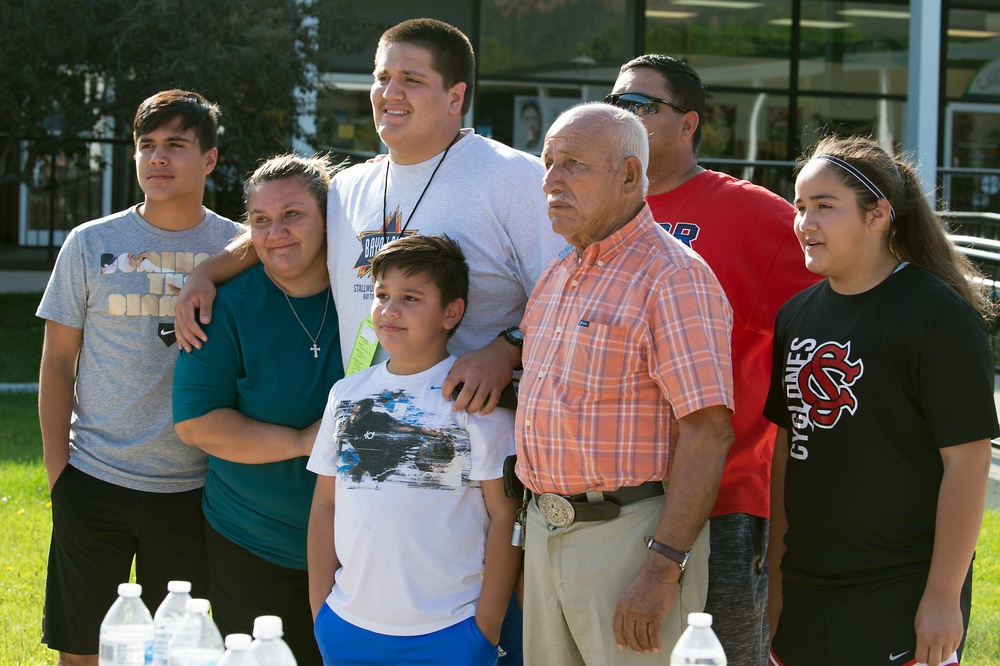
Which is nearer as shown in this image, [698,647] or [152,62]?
[698,647]

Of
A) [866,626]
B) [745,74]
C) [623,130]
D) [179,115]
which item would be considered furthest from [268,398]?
[745,74]

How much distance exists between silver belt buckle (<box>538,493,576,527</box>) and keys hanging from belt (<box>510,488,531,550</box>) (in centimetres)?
17

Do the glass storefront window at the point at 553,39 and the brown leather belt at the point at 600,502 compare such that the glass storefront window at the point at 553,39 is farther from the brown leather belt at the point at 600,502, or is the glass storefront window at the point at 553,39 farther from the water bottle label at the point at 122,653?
the water bottle label at the point at 122,653

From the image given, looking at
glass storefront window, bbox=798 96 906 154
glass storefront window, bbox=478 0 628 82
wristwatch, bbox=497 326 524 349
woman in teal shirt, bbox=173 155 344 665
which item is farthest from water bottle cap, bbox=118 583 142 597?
glass storefront window, bbox=798 96 906 154

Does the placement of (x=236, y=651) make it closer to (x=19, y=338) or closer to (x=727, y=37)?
(x=19, y=338)

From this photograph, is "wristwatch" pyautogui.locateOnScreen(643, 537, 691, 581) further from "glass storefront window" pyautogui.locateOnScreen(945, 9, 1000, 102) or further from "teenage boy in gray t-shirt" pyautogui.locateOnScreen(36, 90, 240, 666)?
"glass storefront window" pyautogui.locateOnScreen(945, 9, 1000, 102)

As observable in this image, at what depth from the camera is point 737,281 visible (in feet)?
10.7

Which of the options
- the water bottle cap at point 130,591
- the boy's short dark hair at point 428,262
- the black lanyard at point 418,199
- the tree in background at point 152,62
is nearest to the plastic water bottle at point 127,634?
the water bottle cap at point 130,591

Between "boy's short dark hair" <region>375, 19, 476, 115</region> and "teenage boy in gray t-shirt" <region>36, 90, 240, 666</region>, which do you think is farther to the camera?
"teenage boy in gray t-shirt" <region>36, 90, 240, 666</region>

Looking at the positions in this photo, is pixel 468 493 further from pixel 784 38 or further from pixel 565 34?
pixel 784 38

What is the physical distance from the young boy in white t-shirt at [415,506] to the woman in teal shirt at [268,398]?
15.5 inches

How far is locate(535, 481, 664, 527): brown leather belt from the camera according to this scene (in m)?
2.72

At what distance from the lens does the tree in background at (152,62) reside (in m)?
11.0

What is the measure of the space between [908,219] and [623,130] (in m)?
0.82
